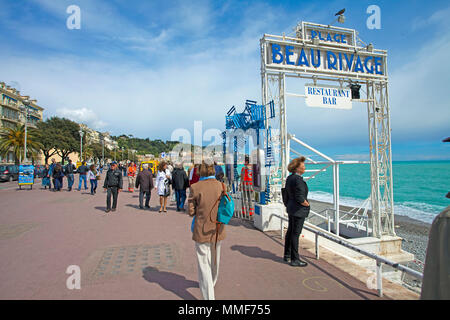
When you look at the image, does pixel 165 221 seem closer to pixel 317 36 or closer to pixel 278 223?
pixel 278 223

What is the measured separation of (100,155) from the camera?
7594cm

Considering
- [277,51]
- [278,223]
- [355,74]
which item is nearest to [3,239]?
[278,223]

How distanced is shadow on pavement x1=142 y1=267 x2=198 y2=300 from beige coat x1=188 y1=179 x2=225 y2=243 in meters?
0.86

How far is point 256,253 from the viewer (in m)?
4.94

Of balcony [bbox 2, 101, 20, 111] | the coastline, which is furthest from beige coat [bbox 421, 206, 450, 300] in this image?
balcony [bbox 2, 101, 20, 111]

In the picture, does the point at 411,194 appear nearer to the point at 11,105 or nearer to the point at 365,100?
the point at 365,100

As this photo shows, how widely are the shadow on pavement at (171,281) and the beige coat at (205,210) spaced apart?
0.86 metres

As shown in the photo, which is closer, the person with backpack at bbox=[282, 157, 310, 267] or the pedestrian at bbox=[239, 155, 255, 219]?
the person with backpack at bbox=[282, 157, 310, 267]

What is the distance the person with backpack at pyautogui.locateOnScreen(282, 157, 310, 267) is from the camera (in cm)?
428

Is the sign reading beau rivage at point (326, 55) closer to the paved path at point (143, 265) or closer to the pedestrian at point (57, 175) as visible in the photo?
the paved path at point (143, 265)

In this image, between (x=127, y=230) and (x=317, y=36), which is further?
(x=317, y=36)

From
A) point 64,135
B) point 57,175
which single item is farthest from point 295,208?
point 64,135

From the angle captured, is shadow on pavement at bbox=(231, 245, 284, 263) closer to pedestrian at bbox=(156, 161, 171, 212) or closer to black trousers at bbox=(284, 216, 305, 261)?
black trousers at bbox=(284, 216, 305, 261)
